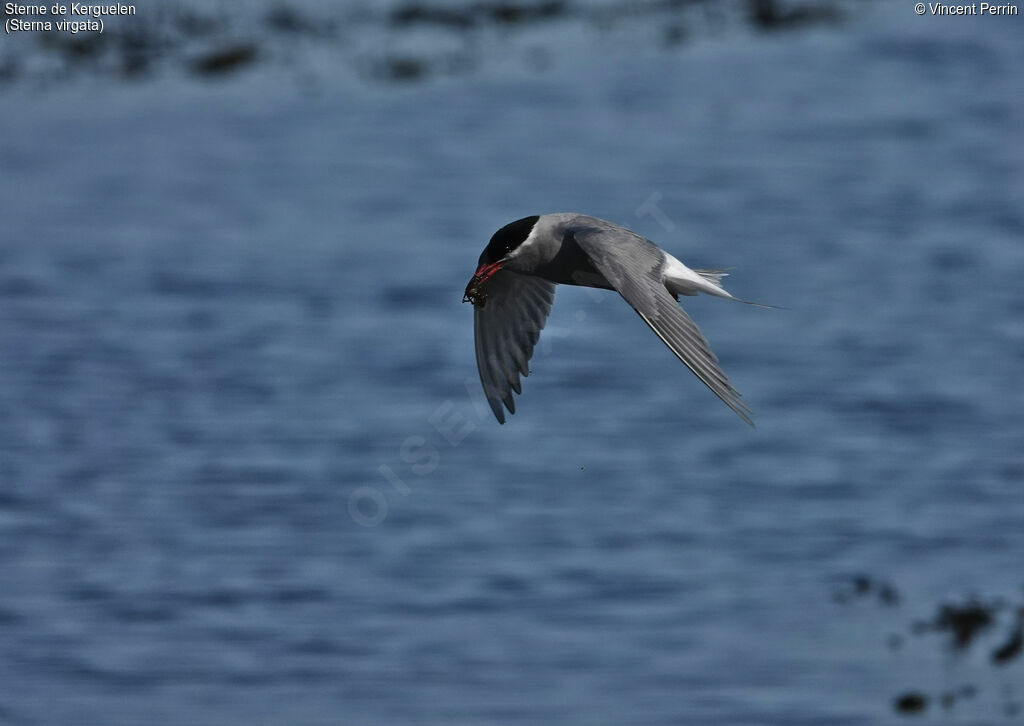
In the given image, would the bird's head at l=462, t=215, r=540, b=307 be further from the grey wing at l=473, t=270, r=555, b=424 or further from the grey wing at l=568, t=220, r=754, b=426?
the grey wing at l=473, t=270, r=555, b=424

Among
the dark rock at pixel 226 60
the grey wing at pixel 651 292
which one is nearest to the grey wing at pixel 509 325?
the grey wing at pixel 651 292

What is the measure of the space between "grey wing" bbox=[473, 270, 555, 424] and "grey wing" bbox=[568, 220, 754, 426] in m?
0.84

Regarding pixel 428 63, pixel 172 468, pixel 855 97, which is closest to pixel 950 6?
pixel 855 97

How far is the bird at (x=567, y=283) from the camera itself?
482 cm

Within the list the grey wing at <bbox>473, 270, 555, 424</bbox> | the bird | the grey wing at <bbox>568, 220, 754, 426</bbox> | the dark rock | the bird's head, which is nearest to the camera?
the grey wing at <bbox>568, 220, 754, 426</bbox>

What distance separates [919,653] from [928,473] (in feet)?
11.6

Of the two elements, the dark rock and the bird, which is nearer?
the bird

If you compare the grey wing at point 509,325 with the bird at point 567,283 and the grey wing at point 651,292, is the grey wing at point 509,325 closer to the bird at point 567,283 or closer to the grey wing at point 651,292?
the bird at point 567,283

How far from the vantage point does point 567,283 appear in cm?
554

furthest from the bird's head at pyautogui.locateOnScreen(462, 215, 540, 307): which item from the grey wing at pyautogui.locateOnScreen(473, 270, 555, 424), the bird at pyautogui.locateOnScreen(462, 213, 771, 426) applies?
the grey wing at pyautogui.locateOnScreen(473, 270, 555, 424)

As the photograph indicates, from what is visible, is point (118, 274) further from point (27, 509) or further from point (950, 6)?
point (950, 6)

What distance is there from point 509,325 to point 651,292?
1351 mm

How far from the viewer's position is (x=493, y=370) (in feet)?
20.4

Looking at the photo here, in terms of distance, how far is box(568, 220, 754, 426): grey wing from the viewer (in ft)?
15.3
